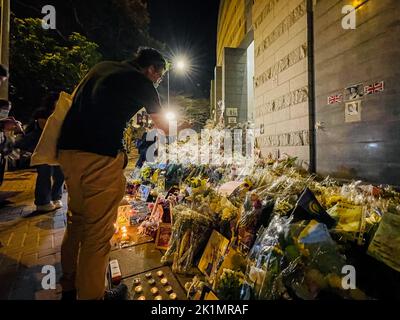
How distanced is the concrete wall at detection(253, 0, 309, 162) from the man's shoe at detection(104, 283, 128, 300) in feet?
13.0

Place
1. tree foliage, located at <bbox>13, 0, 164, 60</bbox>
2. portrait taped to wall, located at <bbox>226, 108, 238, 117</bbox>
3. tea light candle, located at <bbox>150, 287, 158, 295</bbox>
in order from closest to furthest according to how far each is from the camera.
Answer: tea light candle, located at <bbox>150, 287, 158, 295</bbox> < portrait taped to wall, located at <bbox>226, 108, 238, 117</bbox> < tree foliage, located at <bbox>13, 0, 164, 60</bbox>

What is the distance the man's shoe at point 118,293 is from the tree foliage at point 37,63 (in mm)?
11279

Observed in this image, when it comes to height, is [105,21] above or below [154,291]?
above

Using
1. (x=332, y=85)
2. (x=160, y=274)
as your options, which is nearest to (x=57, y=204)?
(x=160, y=274)

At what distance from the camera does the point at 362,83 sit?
3.38 m

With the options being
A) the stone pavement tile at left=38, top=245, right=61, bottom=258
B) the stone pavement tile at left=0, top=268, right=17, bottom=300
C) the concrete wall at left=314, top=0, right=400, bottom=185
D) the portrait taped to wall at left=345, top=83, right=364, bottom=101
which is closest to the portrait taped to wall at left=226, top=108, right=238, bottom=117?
the concrete wall at left=314, top=0, right=400, bottom=185

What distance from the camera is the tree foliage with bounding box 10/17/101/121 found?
10.9 meters

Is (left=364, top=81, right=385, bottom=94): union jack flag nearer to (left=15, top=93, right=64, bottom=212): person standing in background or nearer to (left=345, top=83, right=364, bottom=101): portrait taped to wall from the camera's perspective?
(left=345, top=83, right=364, bottom=101): portrait taped to wall

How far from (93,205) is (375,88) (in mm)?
3887

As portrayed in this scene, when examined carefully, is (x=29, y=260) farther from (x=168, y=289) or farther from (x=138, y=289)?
(x=168, y=289)

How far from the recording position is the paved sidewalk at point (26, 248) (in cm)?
216

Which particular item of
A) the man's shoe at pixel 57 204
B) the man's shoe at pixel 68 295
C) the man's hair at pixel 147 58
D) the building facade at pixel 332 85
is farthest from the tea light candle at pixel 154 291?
the man's shoe at pixel 57 204

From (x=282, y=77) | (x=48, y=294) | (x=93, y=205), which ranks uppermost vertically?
(x=282, y=77)
